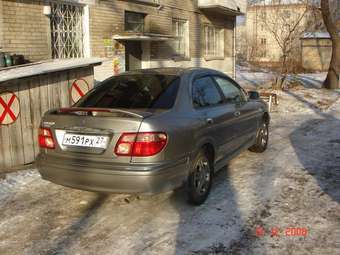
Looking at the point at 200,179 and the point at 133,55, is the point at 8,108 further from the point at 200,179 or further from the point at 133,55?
the point at 133,55

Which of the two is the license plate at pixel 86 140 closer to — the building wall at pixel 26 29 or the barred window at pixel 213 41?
the building wall at pixel 26 29

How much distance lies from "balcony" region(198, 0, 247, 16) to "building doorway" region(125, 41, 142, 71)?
4481 mm

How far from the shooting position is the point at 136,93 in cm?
483

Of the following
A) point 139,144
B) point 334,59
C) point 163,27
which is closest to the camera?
point 139,144

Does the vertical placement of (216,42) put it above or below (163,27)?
below

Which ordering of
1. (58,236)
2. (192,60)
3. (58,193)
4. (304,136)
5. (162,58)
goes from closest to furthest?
(58,236)
(58,193)
(304,136)
(162,58)
(192,60)

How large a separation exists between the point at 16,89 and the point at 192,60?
10341 mm

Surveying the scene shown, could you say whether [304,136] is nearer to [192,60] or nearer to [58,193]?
[58,193]

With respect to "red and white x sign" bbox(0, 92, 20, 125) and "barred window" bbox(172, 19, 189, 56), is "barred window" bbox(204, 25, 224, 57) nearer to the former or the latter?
"barred window" bbox(172, 19, 189, 56)

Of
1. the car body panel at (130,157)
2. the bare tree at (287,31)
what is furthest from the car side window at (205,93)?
the bare tree at (287,31)

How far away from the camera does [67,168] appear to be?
4.37 meters

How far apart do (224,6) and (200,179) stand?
12704mm

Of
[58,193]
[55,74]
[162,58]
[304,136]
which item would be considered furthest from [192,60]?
[58,193]
